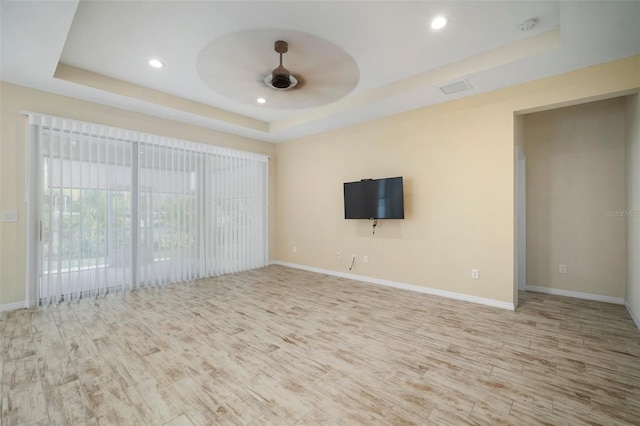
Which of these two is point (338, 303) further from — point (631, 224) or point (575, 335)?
point (631, 224)

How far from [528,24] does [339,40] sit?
1799mm

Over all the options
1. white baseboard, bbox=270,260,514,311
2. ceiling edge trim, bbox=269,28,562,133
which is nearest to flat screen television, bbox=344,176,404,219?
white baseboard, bbox=270,260,514,311

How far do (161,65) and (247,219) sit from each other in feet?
10.6

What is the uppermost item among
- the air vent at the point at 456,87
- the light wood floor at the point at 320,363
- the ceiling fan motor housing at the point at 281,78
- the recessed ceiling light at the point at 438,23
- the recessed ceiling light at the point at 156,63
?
the recessed ceiling light at the point at 156,63

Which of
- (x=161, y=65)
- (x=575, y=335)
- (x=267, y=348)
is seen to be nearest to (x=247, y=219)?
(x=161, y=65)

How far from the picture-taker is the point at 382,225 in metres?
4.73

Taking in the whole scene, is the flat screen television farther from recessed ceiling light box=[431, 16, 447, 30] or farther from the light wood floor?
recessed ceiling light box=[431, 16, 447, 30]

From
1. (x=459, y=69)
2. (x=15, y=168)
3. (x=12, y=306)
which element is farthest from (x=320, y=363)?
(x=15, y=168)

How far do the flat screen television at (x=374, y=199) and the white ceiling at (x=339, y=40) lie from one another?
1280mm

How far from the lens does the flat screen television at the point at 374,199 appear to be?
4.35 m

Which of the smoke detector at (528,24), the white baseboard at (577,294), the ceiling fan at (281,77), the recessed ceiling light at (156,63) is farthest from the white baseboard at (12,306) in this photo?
the white baseboard at (577,294)

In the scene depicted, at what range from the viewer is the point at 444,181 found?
4.04m

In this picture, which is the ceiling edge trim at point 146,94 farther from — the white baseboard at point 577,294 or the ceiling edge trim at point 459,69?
the white baseboard at point 577,294

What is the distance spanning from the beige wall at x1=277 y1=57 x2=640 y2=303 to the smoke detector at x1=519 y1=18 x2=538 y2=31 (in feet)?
2.99
